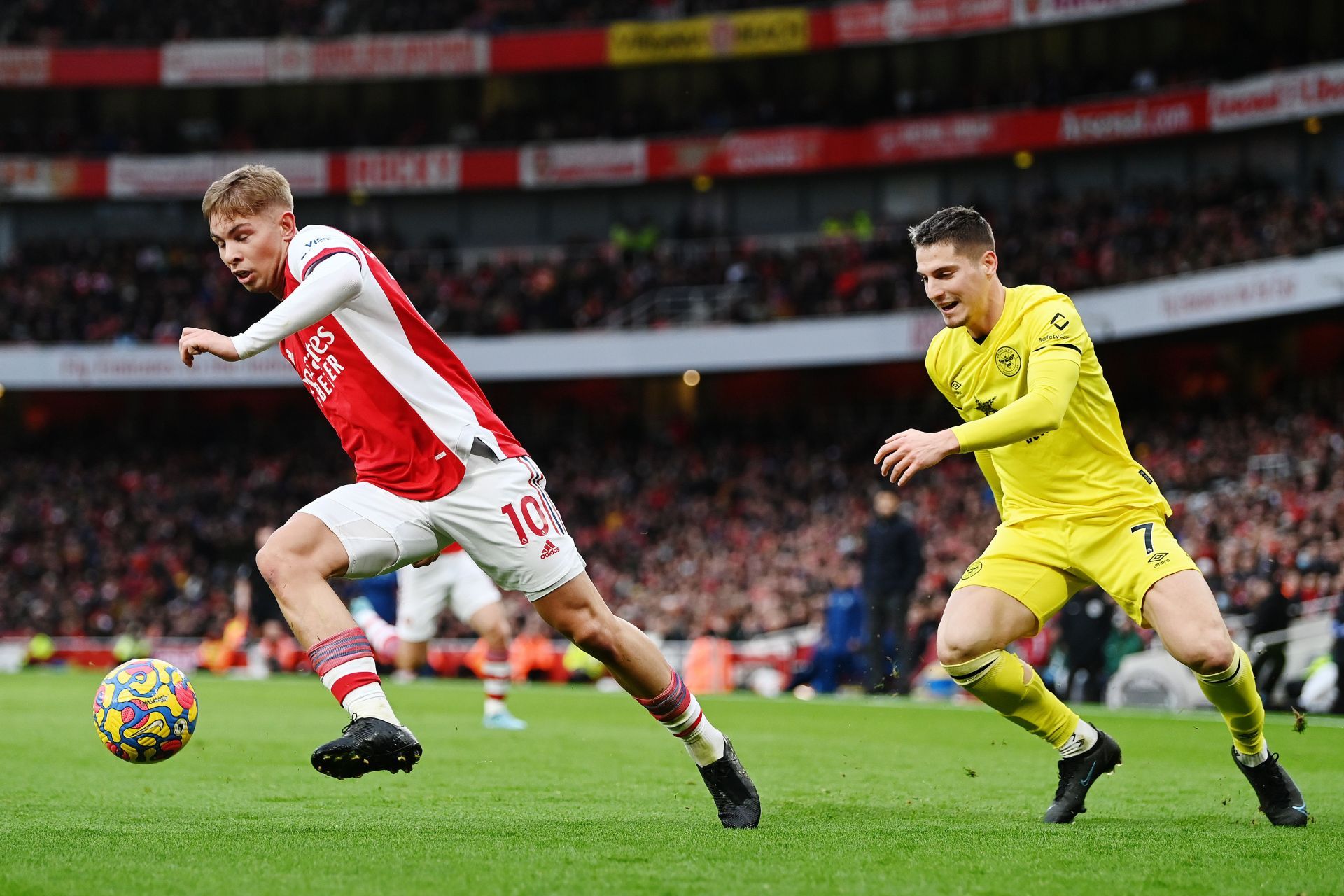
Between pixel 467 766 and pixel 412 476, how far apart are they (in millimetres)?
3466

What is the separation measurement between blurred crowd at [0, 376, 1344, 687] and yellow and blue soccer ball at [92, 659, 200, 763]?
11616 mm

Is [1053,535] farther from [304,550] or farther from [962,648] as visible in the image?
[304,550]

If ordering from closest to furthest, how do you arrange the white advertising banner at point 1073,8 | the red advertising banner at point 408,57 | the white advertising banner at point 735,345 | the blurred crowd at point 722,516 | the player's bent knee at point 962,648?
1. the player's bent knee at point 962,648
2. the blurred crowd at point 722,516
3. the white advertising banner at point 735,345
4. the white advertising banner at point 1073,8
5. the red advertising banner at point 408,57

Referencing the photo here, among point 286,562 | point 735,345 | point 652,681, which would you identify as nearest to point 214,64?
point 735,345

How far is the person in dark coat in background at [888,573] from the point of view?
17.2 m

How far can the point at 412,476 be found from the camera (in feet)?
19.2

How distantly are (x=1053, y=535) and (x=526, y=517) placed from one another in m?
2.19

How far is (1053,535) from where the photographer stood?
651cm

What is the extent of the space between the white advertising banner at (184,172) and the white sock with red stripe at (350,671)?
36.9m

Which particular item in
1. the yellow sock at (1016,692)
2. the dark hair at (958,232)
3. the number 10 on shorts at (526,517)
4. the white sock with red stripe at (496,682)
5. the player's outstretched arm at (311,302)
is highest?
the dark hair at (958,232)

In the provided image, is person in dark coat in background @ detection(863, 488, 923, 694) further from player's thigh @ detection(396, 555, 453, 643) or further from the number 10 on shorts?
the number 10 on shorts

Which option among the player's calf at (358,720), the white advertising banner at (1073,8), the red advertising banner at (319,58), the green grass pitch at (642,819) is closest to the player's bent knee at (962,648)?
the green grass pitch at (642,819)

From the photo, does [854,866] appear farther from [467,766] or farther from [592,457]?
[592,457]

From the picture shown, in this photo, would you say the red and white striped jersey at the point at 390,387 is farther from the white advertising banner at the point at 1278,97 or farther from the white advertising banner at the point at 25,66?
the white advertising banner at the point at 25,66
